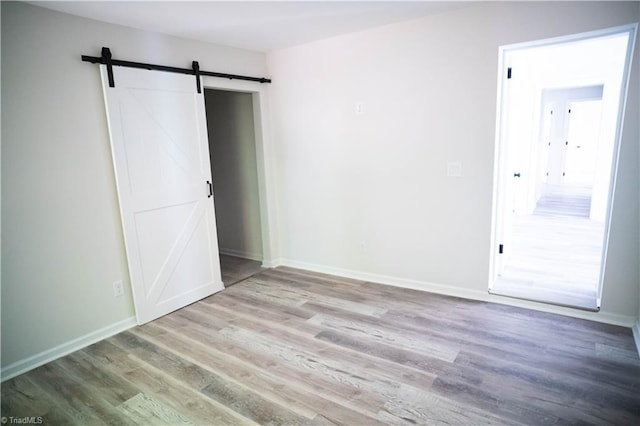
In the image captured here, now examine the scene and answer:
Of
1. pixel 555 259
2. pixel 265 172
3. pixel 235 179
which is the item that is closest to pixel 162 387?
pixel 265 172

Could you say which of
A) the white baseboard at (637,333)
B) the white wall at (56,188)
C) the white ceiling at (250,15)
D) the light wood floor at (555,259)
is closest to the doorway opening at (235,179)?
the white ceiling at (250,15)

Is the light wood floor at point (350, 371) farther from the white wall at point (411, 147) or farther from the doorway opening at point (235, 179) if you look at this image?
the doorway opening at point (235, 179)

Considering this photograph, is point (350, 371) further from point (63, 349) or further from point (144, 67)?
point (144, 67)

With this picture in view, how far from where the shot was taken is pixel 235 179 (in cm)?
494

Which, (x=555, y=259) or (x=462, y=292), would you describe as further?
(x=555, y=259)

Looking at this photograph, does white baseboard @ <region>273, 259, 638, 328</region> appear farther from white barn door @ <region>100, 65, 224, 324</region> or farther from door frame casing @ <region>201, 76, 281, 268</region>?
white barn door @ <region>100, 65, 224, 324</region>

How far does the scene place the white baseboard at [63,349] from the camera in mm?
2494

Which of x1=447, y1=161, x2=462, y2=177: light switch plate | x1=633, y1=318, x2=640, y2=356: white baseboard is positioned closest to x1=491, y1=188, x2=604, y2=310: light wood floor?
x1=633, y1=318, x2=640, y2=356: white baseboard

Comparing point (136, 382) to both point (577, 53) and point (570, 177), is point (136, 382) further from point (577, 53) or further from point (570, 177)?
point (570, 177)

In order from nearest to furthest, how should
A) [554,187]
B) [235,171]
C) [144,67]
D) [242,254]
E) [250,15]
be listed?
[250,15]
[144,67]
[235,171]
[242,254]
[554,187]

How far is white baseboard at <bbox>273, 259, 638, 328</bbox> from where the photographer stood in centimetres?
281

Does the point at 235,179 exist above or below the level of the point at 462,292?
above

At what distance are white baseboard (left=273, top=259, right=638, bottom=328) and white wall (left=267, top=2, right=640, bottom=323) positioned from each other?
0.01m

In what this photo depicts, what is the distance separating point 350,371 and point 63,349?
2.18 meters
